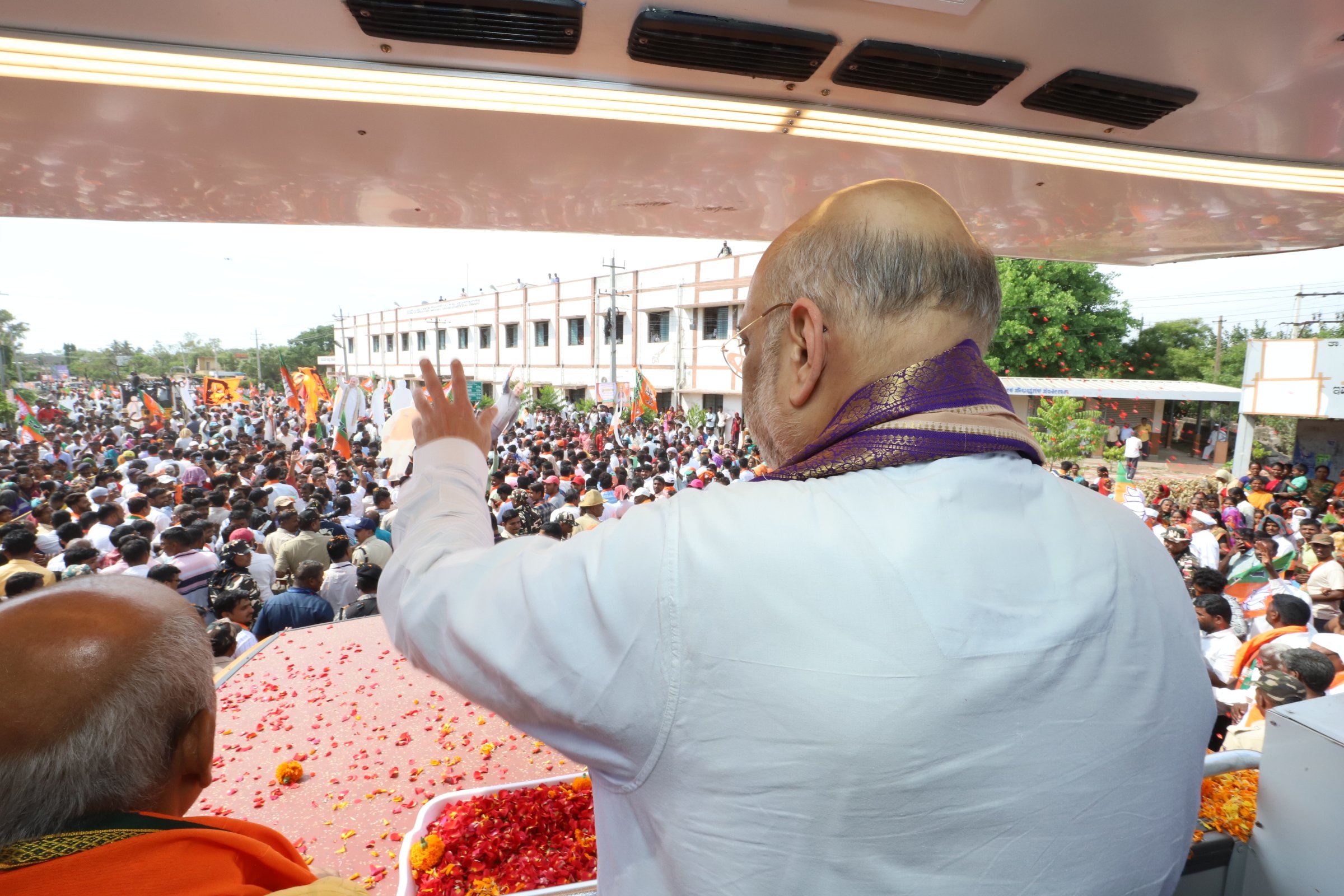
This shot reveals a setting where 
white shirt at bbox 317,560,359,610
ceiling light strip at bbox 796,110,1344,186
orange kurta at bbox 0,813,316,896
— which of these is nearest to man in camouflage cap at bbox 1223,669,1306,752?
ceiling light strip at bbox 796,110,1344,186

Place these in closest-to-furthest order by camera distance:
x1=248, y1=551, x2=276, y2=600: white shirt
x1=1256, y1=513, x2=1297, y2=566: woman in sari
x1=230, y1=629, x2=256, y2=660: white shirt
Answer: x1=230, y1=629, x2=256, y2=660: white shirt < x1=248, y1=551, x2=276, y2=600: white shirt < x1=1256, y1=513, x2=1297, y2=566: woman in sari

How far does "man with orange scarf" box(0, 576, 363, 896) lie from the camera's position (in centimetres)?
106

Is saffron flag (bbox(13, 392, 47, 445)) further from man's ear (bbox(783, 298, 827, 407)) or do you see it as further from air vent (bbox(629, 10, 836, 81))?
man's ear (bbox(783, 298, 827, 407))

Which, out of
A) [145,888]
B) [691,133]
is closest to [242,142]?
[691,133]

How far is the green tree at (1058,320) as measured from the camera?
24.8 meters

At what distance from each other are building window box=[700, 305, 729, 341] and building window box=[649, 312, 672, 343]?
191 cm

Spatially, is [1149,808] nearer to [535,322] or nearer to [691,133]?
[691,133]

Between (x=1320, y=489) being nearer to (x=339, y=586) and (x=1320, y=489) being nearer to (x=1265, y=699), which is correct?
(x=1265, y=699)

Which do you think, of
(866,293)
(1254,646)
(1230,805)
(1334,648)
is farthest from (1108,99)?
(1334,648)

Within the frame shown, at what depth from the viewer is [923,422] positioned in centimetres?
97

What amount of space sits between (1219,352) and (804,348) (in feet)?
141

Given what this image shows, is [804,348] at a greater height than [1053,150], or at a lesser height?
lesser

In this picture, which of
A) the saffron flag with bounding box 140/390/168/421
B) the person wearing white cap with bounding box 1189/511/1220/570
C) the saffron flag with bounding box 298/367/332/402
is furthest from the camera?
the saffron flag with bounding box 140/390/168/421

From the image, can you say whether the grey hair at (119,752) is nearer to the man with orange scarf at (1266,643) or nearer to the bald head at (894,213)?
the bald head at (894,213)
